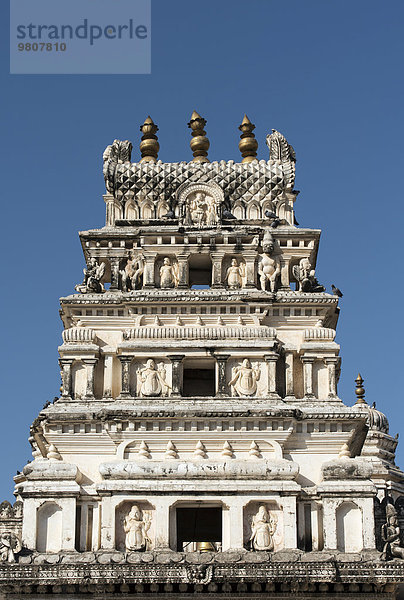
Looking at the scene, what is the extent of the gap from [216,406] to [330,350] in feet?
12.6

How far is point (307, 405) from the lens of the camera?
101 feet

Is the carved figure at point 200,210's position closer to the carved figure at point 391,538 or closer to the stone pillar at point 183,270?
the stone pillar at point 183,270

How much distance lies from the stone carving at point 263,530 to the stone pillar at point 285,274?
759 centimetres

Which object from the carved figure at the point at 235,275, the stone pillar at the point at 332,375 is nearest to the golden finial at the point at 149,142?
the carved figure at the point at 235,275

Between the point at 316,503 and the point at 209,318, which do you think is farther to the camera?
the point at 209,318

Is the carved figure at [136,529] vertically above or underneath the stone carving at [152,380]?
underneath

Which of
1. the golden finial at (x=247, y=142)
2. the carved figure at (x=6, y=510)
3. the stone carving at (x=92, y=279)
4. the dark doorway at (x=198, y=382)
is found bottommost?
the carved figure at (x=6, y=510)

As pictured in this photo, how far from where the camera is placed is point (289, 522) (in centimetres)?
2852

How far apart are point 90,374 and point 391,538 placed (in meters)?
9.47

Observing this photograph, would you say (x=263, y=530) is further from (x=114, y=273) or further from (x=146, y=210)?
(x=146, y=210)

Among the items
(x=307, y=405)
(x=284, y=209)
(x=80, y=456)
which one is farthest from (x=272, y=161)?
(x=80, y=456)

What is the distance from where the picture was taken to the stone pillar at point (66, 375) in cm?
3105

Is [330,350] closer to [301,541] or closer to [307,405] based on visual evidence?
[307,405]

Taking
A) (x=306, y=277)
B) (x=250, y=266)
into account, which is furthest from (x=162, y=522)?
(x=306, y=277)
